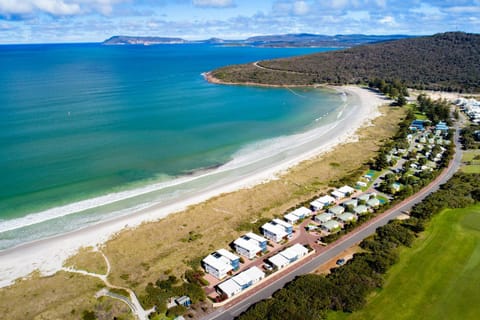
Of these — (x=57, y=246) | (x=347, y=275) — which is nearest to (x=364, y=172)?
(x=347, y=275)

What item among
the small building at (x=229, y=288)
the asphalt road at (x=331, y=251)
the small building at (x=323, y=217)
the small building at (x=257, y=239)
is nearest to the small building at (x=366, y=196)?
the asphalt road at (x=331, y=251)

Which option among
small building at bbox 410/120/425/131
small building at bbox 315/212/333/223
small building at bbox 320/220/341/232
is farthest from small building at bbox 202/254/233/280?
small building at bbox 410/120/425/131

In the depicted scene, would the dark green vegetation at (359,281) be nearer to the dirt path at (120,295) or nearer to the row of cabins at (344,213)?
the row of cabins at (344,213)

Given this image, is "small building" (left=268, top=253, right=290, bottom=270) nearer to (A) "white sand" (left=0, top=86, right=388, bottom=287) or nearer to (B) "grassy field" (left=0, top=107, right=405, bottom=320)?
(B) "grassy field" (left=0, top=107, right=405, bottom=320)

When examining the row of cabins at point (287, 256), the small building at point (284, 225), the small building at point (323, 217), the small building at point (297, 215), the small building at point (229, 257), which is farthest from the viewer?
the small building at point (297, 215)

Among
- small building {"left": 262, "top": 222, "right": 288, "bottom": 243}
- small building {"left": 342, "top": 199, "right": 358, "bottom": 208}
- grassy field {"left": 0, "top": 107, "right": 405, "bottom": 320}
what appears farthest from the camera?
small building {"left": 342, "top": 199, "right": 358, "bottom": 208}

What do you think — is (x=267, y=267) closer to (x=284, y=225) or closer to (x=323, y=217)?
(x=284, y=225)
